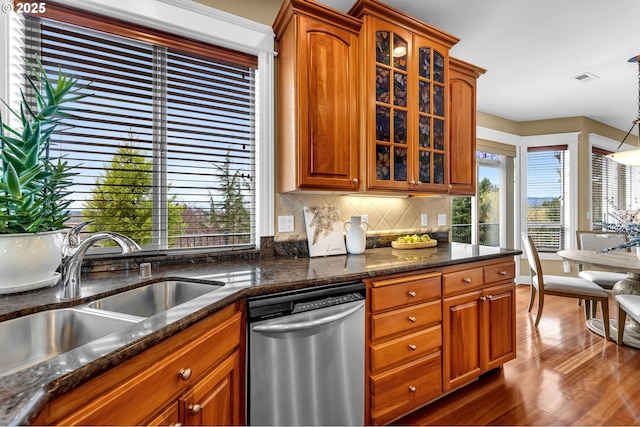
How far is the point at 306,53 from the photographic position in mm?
1934

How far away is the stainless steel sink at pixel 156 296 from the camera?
136 centimetres

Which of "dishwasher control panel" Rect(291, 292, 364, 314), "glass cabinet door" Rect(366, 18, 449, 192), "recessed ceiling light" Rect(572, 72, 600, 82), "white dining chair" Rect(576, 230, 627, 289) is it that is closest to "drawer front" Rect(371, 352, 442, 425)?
"dishwasher control panel" Rect(291, 292, 364, 314)

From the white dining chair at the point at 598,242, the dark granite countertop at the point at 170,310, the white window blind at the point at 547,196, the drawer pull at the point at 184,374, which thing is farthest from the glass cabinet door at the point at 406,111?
the white window blind at the point at 547,196

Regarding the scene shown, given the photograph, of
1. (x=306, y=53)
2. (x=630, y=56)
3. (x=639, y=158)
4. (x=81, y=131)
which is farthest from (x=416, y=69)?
(x=639, y=158)

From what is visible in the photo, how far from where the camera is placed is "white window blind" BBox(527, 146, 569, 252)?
4.84 m

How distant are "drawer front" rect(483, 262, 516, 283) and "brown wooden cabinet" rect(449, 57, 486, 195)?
68cm

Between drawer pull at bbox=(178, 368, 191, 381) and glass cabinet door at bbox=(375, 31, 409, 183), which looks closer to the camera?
drawer pull at bbox=(178, 368, 191, 381)

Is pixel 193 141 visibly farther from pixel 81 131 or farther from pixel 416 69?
pixel 416 69

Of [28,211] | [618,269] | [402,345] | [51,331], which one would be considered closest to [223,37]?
[28,211]

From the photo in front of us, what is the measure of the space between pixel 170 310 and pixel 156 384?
0.24m

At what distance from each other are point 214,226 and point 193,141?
1.88ft

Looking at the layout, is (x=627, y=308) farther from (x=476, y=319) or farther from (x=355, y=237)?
(x=355, y=237)

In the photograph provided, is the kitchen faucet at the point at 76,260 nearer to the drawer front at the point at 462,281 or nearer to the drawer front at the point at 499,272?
the drawer front at the point at 462,281

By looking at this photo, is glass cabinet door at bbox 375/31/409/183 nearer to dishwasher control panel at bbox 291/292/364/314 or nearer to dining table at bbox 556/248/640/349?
dishwasher control panel at bbox 291/292/364/314
